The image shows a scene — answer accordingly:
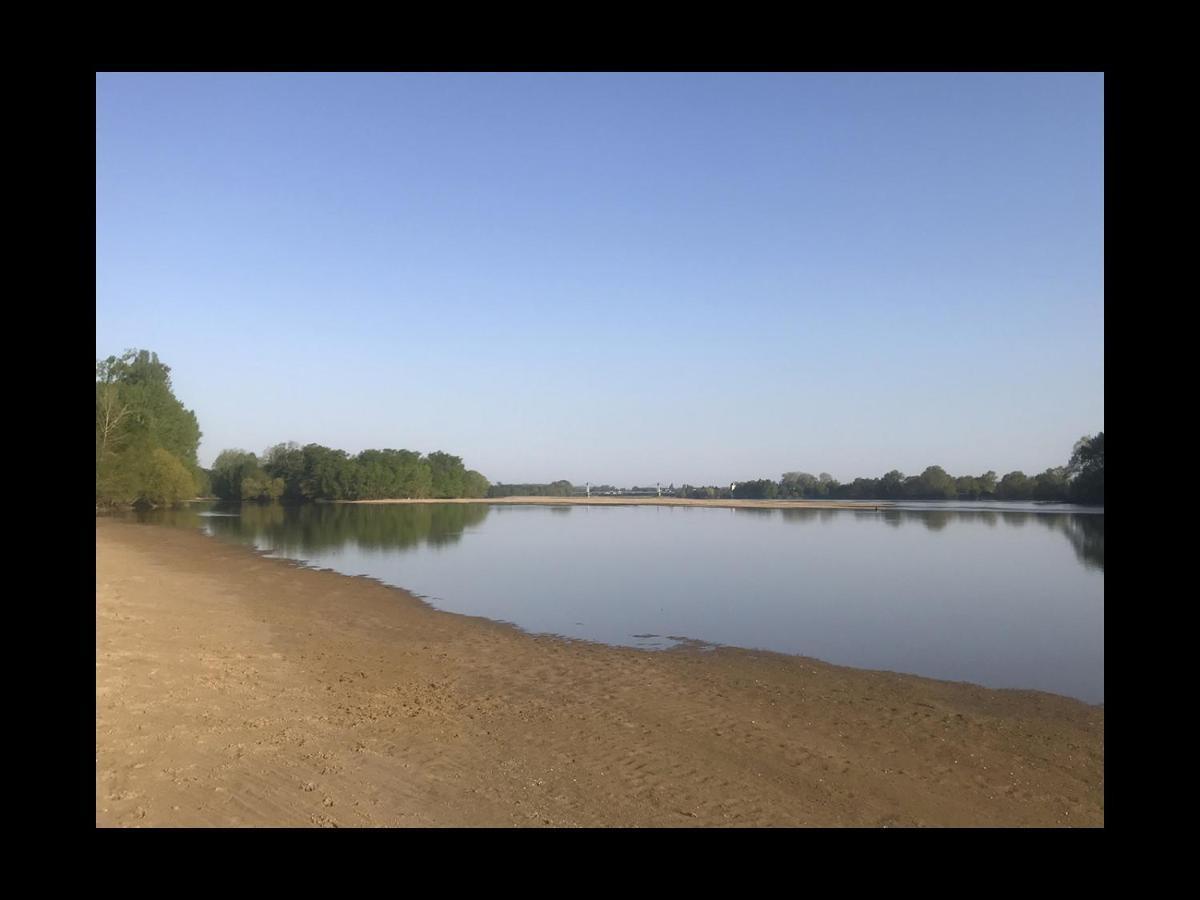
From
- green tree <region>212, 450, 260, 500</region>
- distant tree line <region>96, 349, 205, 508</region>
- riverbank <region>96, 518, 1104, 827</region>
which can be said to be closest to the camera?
riverbank <region>96, 518, 1104, 827</region>

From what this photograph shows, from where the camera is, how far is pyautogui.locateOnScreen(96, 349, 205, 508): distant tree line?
170 feet

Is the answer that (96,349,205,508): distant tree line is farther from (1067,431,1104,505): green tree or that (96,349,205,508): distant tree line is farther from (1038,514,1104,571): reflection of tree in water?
(1067,431,1104,505): green tree

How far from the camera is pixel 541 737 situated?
7527 mm

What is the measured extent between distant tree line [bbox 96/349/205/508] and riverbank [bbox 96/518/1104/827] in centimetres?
4652

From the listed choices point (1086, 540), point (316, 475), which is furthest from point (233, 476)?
point (1086, 540)

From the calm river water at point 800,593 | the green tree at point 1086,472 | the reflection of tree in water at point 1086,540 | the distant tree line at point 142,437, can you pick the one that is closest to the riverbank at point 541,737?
A: the calm river water at point 800,593

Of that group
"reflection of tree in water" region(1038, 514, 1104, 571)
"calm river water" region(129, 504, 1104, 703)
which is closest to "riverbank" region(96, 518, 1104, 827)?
"calm river water" region(129, 504, 1104, 703)

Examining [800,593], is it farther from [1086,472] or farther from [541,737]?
[1086,472]

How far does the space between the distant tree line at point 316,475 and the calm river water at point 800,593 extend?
7040 centimetres

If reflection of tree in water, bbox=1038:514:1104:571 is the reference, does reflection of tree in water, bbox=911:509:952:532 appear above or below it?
below

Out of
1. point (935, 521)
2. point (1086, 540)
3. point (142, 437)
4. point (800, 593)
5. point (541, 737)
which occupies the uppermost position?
point (142, 437)

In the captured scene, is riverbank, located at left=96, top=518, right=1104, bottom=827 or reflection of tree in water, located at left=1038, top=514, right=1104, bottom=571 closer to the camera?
riverbank, located at left=96, top=518, right=1104, bottom=827

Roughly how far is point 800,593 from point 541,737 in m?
14.3

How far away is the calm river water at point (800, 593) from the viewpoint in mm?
13289
